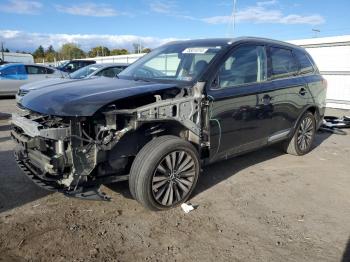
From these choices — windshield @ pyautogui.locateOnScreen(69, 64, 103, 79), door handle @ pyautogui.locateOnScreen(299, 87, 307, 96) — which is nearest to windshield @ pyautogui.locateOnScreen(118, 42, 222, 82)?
door handle @ pyautogui.locateOnScreen(299, 87, 307, 96)

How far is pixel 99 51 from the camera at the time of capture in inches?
2953

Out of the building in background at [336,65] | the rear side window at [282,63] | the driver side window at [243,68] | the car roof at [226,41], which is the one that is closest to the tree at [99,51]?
the building in background at [336,65]

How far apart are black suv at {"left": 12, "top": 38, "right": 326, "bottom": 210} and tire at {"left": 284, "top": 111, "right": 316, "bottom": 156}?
83 cm

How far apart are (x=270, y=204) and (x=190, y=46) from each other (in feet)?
7.61

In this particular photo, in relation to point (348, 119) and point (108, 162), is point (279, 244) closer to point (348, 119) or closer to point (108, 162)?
point (108, 162)

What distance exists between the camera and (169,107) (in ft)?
12.2

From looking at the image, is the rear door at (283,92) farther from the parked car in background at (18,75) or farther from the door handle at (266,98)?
the parked car in background at (18,75)

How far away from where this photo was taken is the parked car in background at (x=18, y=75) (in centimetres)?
1380

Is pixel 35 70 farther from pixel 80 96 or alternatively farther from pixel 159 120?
pixel 159 120

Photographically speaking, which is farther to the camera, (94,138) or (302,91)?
(302,91)

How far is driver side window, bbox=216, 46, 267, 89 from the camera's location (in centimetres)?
429

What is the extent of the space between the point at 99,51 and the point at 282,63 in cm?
7361

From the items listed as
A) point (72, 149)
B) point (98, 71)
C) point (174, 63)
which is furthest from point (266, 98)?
point (98, 71)

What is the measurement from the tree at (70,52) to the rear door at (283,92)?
70.6 meters
